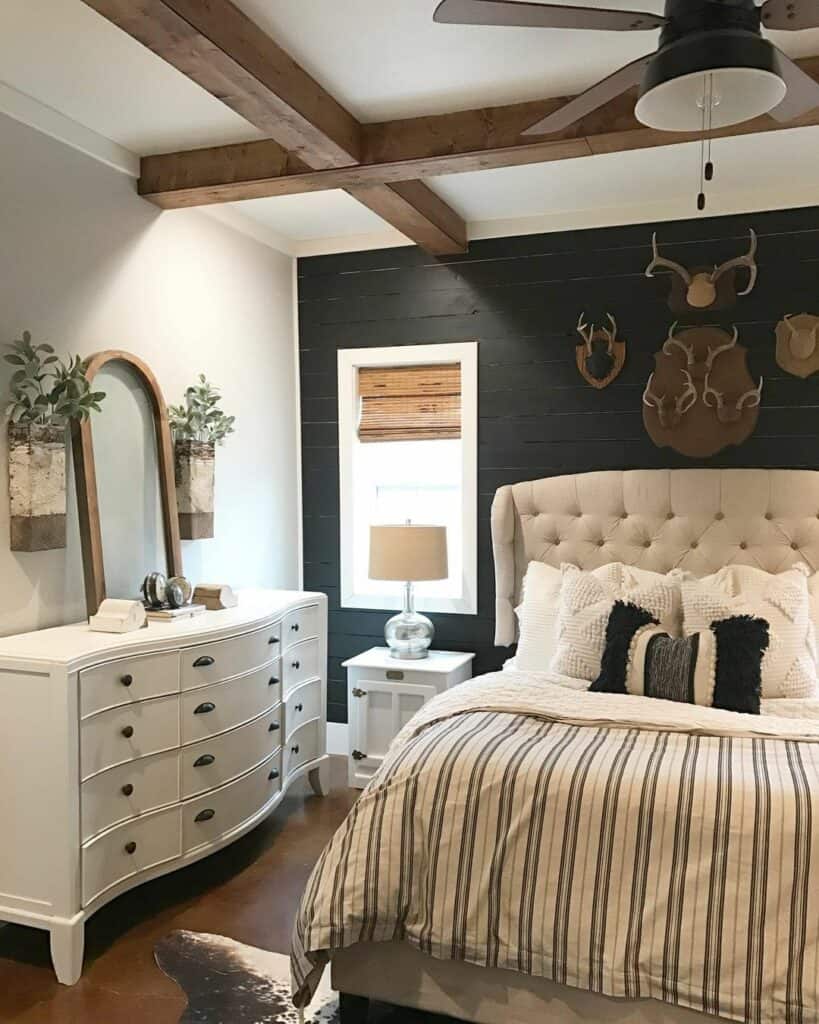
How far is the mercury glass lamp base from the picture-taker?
4.60 metres

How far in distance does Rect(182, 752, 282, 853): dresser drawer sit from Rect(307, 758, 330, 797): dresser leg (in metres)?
0.51

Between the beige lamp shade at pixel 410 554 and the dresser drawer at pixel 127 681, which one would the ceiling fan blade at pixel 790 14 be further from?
the beige lamp shade at pixel 410 554

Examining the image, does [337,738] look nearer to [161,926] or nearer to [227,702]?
[227,702]

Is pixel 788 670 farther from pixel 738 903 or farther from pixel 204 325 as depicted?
pixel 204 325

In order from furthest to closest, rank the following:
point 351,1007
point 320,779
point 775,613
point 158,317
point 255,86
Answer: point 320,779 → point 158,317 → point 775,613 → point 255,86 → point 351,1007

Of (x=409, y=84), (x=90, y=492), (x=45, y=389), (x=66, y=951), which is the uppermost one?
(x=409, y=84)

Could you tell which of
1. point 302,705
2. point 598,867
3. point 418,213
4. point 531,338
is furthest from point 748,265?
point 598,867

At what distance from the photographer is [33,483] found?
312cm

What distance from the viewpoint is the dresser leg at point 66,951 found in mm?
2797

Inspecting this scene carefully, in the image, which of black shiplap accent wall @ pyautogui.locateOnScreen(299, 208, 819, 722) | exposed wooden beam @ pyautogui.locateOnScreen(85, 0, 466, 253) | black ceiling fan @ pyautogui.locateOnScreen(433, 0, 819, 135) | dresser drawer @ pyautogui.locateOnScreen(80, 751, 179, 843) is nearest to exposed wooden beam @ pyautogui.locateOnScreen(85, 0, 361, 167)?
exposed wooden beam @ pyautogui.locateOnScreen(85, 0, 466, 253)

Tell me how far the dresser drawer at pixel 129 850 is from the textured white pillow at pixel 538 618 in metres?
1.52

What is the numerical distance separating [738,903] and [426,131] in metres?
2.57

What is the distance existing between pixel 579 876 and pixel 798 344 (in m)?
2.79

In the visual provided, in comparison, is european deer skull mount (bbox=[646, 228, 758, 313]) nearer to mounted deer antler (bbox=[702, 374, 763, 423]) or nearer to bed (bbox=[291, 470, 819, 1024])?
mounted deer antler (bbox=[702, 374, 763, 423])
